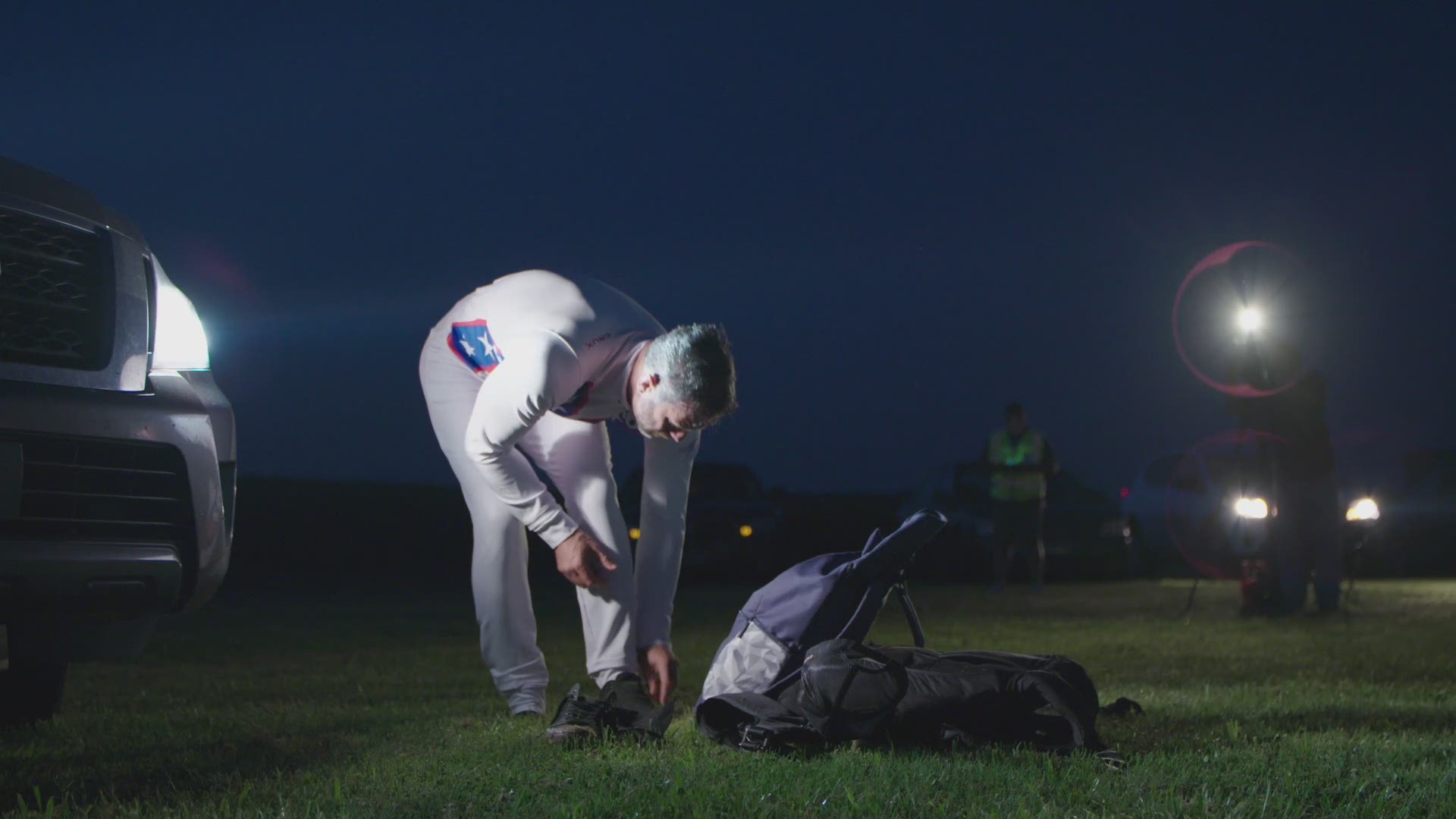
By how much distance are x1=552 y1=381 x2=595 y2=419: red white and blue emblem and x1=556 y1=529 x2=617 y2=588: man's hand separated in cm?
40

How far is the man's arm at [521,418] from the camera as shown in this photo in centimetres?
387

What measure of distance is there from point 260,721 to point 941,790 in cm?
251

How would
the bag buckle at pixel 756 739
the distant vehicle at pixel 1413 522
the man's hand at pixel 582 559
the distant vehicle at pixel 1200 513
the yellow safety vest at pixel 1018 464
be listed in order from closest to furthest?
1. the bag buckle at pixel 756 739
2. the man's hand at pixel 582 559
3. the yellow safety vest at pixel 1018 464
4. the distant vehicle at pixel 1200 513
5. the distant vehicle at pixel 1413 522

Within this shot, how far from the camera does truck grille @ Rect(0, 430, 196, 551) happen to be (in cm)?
319

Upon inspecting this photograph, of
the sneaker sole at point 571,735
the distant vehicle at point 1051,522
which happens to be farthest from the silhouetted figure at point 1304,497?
the sneaker sole at point 571,735

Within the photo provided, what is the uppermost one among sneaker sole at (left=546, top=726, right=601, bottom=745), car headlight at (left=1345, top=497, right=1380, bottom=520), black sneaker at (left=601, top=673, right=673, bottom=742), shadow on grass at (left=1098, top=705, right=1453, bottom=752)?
car headlight at (left=1345, top=497, right=1380, bottom=520)

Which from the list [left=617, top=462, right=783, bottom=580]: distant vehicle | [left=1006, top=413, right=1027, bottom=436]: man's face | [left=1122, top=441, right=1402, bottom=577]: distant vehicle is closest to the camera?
[left=1006, top=413, right=1027, bottom=436]: man's face

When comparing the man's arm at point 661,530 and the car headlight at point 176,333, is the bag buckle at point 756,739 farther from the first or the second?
the car headlight at point 176,333

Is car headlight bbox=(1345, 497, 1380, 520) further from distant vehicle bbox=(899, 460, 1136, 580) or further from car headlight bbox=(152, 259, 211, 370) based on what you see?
car headlight bbox=(152, 259, 211, 370)

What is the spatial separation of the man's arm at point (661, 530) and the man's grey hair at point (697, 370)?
17.6 inches

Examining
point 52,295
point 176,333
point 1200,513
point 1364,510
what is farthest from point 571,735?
point 1364,510

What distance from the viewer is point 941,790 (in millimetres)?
3016

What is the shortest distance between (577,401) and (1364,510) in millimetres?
14760

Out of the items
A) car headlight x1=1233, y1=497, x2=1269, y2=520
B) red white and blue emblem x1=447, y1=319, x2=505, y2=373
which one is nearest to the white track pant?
red white and blue emblem x1=447, y1=319, x2=505, y2=373
